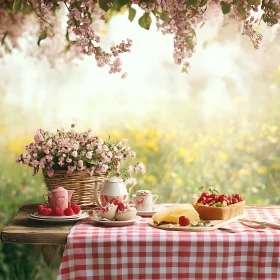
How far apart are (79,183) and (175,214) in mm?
549

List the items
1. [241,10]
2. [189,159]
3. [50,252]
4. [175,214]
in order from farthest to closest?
1. [189,159]
2. [50,252]
3. [241,10]
4. [175,214]

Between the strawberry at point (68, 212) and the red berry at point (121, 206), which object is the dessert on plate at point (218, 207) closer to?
the red berry at point (121, 206)

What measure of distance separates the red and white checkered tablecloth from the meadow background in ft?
6.76

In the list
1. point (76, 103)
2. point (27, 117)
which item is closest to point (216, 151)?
point (76, 103)

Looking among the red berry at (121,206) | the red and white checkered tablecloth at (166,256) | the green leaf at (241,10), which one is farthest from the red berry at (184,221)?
the green leaf at (241,10)

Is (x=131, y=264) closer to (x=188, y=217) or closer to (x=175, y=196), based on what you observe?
(x=188, y=217)

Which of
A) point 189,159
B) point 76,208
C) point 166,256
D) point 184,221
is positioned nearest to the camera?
point 166,256

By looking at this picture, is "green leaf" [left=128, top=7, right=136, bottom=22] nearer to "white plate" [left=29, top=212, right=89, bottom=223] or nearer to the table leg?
"white plate" [left=29, top=212, right=89, bottom=223]

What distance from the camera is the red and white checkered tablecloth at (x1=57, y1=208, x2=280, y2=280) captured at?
2.36 meters

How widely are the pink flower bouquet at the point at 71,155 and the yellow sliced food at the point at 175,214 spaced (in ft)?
1.31

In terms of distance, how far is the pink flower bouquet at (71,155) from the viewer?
9.50ft

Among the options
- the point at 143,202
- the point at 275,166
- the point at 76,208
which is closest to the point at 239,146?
the point at 275,166

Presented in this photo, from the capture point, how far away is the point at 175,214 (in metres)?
2.62

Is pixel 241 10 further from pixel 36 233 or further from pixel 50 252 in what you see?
pixel 50 252
